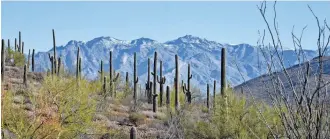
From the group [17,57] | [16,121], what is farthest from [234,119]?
[17,57]

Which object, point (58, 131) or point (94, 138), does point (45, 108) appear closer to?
point (58, 131)

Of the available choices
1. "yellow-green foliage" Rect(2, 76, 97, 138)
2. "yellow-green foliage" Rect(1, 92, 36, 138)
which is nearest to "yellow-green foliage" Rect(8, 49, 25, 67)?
"yellow-green foliage" Rect(2, 76, 97, 138)

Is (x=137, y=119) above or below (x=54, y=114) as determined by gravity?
below

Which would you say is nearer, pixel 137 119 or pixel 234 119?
pixel 234 119

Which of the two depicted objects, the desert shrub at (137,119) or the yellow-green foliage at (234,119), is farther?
the desert shrub at (137,119)

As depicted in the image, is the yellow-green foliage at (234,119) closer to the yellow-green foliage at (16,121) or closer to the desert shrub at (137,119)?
the yellow-green foliage at (16,121)

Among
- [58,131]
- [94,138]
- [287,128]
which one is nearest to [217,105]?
[94,138]

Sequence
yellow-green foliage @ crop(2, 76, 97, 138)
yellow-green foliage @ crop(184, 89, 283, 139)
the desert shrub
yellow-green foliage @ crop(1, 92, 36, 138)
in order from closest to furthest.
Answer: yellow-green foliage @ crop(1, 92, 36, 138)
yellow-green foliage @ crop(2, 76, 97, 138)
yellow-green foliage @ crop(184, 89, 283, 139)
the desert shrub

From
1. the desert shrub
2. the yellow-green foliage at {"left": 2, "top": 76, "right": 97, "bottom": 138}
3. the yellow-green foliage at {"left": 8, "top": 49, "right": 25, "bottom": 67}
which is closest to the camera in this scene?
A: the yellow-green foliage at {"left": 2, "top": 76, "right": 97, "bottom": 138}

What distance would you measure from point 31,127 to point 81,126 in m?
2.71

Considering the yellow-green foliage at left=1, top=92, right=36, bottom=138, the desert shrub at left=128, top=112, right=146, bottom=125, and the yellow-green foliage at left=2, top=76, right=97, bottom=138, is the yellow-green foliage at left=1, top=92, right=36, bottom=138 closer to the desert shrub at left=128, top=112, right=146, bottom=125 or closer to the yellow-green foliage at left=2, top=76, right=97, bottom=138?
the yellow-green foliage at left=2, top=76, right=97, bottom=138

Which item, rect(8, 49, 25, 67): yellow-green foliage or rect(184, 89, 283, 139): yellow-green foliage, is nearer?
rect(184, 89, 283, 139): yellow-green foliage

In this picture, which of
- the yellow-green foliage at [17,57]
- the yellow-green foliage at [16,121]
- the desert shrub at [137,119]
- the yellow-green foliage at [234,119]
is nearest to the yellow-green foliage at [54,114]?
the yellow-green foliage at [16,121]

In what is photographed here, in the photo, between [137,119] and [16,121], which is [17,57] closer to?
[137,119]
